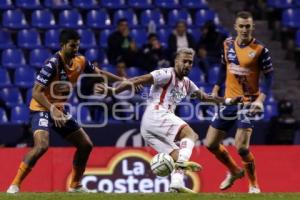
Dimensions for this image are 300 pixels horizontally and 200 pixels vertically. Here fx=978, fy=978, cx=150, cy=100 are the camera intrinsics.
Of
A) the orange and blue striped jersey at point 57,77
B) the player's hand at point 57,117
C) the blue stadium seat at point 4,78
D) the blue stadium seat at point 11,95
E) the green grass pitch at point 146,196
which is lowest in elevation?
the green grass pitch at point 146,196

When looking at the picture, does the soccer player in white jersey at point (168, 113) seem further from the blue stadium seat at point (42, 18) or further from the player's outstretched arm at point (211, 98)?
the blue stadium seat at point (42, 18)

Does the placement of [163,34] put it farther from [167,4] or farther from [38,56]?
[38,56]

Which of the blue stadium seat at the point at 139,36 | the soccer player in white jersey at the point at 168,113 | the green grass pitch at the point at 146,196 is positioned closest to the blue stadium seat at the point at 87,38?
the blue stadium seat at the point at 139,36

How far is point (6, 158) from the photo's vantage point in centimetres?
1627

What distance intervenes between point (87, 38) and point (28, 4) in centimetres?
162

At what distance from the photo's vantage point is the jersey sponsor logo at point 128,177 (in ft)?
53.8

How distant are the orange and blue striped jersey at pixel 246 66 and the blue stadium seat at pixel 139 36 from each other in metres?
7.22

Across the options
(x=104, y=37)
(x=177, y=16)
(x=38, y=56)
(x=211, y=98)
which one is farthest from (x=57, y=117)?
(x=177, y=16)

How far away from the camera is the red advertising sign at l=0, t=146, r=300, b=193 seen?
1639 cm

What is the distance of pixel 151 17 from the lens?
70.1 ft

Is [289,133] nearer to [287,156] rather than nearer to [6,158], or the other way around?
[287,156]

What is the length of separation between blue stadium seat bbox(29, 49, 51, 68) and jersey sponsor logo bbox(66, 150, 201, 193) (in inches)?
156

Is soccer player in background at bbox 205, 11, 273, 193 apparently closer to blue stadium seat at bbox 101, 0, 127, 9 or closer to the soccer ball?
the soccer ball

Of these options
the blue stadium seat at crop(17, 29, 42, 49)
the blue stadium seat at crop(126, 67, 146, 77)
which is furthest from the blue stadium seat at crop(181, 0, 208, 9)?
the blue stadium seat at crop(17, 29, 42, 49)
